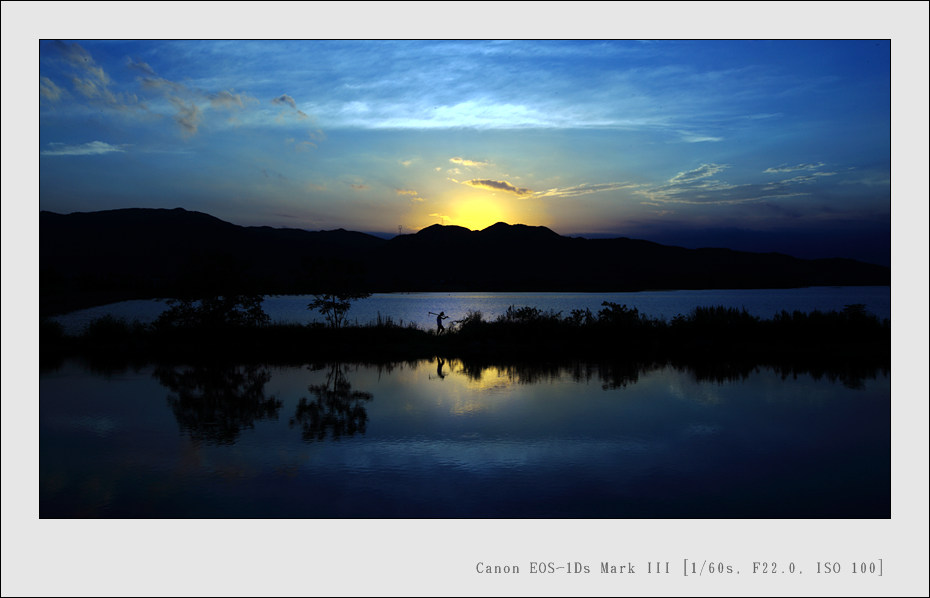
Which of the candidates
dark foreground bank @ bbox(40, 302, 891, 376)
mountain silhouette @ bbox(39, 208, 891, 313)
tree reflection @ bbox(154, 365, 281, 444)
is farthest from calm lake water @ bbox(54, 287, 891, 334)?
mountain silhouette @ bbox(39, 208, 891, 313)

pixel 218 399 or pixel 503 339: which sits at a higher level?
pixel 503 339

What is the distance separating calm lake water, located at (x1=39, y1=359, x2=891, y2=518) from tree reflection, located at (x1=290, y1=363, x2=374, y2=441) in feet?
0.21

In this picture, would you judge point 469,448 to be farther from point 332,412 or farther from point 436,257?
point 436,257

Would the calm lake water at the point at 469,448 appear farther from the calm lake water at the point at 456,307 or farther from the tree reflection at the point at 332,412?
the calm lake water at the point at 456,307

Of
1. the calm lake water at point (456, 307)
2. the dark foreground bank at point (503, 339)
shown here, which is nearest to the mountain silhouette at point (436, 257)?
the calm lake water at point (456, 307)

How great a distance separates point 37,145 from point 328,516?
18.5 ft

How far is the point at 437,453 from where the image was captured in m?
7.77

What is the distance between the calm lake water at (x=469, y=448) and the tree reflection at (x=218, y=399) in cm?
7

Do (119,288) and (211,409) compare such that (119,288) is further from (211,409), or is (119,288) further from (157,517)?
(157,517)

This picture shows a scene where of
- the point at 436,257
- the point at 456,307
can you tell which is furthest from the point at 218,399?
the point at 436,257

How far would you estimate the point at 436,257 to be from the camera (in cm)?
13788

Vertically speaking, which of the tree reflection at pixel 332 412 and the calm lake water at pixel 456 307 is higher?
the calm lake water at pixel 456 307

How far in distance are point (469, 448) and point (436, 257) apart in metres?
131

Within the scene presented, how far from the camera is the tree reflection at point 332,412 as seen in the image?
909cm
